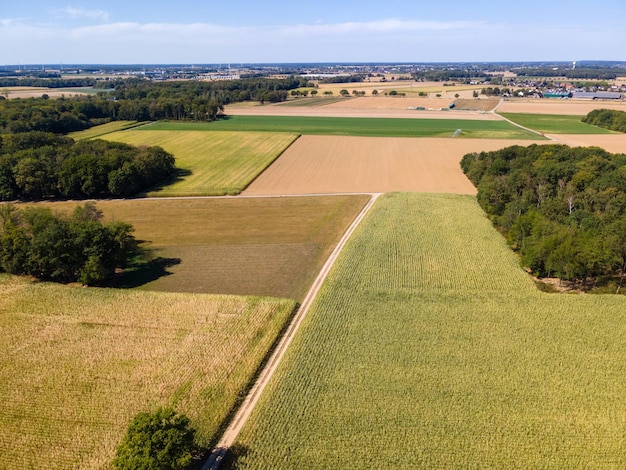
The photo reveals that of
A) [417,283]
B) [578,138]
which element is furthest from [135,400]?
[578,138]

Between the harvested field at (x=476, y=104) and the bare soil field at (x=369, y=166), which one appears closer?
the bare soil field at (x=369, y=166)

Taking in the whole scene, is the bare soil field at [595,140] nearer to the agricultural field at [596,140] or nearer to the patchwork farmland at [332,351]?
the agricultural field at [596,140]

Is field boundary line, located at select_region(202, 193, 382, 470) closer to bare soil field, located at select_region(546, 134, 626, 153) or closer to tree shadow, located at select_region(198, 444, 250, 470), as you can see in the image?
tree shadow, located at select_region(198, 444, 250, 470)

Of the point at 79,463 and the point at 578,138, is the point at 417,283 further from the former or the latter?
the point at 578,138

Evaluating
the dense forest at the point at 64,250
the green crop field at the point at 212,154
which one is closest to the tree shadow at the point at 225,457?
the dense forest at the point at 64,250

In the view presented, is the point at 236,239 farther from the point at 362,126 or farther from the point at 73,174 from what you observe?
the point at 362,126

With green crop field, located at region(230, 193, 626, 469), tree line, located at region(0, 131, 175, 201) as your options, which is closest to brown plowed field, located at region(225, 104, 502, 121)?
tree line, located at region(0, 131, 175, 201)
